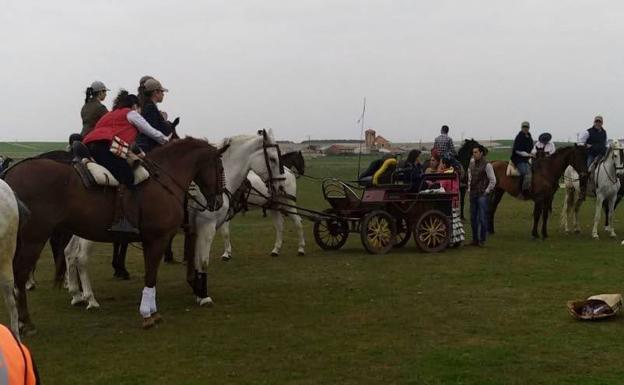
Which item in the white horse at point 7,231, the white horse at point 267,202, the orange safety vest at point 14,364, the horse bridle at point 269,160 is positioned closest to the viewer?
the orange safety vest at point 14,364

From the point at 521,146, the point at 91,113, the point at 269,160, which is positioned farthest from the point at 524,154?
the point at 91,113

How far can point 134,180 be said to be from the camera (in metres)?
8.27

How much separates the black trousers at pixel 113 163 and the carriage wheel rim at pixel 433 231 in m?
7.55

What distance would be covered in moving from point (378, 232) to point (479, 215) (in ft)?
8.20

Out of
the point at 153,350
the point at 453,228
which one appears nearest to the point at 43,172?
the point at 153,350

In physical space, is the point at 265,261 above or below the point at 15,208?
below

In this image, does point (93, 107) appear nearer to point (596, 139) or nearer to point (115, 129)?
point (115, 129)

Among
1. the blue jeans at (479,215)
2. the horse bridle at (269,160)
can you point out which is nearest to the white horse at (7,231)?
the horse bridle at (269,160)

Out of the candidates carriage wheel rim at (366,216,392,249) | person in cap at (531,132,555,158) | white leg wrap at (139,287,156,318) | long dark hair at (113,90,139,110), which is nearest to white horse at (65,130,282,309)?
white leg wrap at (139,287,156,318)

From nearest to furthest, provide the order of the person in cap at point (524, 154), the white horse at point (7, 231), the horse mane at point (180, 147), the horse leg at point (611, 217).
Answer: the white horse at point (7, 231) → the horse mane at point (180, 147) → the horse leg at point (611, 217) → the person in cap at point (524, 154)

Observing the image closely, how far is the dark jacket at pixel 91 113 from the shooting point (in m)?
9.95

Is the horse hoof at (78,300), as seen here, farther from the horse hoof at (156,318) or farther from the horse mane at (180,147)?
the horse mane at (180,147)

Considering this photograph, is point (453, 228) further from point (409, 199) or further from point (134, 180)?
point (134, 180)

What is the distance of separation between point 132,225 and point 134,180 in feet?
1.74
